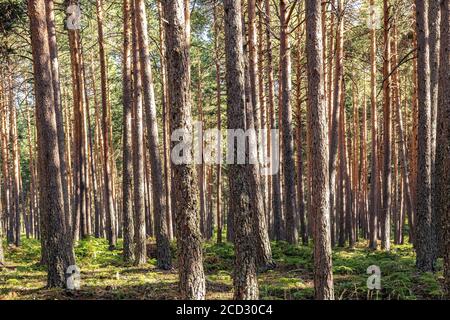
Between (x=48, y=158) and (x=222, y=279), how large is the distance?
5.03 m

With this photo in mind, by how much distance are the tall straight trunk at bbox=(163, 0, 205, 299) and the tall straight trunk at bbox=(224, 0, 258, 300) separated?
81cm

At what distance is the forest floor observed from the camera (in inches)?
363

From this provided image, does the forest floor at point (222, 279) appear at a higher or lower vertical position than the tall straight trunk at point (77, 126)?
lower

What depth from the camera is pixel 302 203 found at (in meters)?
18.9

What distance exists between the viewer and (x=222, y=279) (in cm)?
1148

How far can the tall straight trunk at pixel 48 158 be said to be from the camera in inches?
387

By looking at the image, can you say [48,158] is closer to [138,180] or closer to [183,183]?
[138,180]

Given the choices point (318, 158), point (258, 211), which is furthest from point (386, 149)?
point (318, 158)

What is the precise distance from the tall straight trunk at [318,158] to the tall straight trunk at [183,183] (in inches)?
79.0

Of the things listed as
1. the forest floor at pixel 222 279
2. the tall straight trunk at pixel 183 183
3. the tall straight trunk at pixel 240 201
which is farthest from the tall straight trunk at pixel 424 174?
the tall straight trunk at pixel 183 183

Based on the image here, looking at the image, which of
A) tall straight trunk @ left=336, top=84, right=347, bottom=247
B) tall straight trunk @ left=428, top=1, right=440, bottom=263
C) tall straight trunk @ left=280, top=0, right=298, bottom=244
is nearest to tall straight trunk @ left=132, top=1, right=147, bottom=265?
tall straight trunk @ left=280, top=0, right=298, bottom=244

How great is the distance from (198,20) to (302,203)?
10405mm

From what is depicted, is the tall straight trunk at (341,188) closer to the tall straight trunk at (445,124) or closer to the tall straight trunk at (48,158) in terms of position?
the tall straight trunk at (445,124)

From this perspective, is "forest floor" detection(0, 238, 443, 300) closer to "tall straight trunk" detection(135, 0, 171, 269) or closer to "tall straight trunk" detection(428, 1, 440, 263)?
"tall straight trunk" detection(135, 0, 171, 269)
